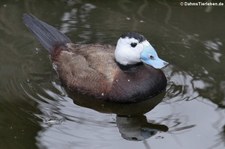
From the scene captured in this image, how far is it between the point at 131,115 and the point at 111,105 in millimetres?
195

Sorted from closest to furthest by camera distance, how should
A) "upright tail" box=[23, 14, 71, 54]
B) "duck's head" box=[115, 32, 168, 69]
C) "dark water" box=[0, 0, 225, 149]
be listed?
"dark water" box=[0, 0, 225, 149]
"duck's head" box=[115, 32, 168, 69]
"upright tail" box=[23, 14, 71, 54]

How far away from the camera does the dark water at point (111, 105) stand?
4.56 metres

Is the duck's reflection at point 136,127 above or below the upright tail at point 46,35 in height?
below

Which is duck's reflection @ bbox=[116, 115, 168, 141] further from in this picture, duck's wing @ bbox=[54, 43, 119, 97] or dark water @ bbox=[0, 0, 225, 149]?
duck's wing @ bbox=[54, 43, 119, 97]

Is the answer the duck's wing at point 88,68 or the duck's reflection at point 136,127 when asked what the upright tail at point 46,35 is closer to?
the duck's wing at point 88,68

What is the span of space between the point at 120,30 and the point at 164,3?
806 mm

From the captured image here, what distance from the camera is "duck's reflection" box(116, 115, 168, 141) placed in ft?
15.1

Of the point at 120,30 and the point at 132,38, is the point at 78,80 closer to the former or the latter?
the point at 132,38

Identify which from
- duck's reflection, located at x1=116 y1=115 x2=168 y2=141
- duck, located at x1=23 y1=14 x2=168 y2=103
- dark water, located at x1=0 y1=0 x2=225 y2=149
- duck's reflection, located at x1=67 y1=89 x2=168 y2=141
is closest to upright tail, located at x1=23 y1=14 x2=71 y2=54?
dark water, located at x1=0 y1=0 x2=225 y2=149

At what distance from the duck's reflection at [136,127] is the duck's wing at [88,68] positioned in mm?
319

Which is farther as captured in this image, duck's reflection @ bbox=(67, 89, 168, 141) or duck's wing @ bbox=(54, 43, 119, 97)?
duck's wing @ bbox=(54, 43, 119, 97)

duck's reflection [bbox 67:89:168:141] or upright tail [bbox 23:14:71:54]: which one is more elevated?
upright tail [bbox 23:14:71:54]

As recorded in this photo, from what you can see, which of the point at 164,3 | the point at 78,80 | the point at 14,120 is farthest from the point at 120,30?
the point at 14,120

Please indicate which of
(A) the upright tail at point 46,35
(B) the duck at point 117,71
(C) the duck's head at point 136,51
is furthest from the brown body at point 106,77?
(A) the upright tail at point 46,35
